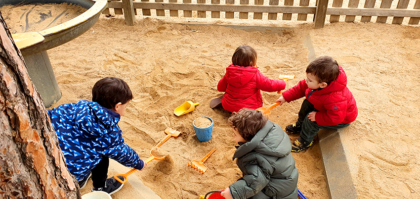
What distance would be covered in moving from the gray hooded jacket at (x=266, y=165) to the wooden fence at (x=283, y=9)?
3.68 metres

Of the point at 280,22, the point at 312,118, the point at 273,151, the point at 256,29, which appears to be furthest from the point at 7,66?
the point at 280,22

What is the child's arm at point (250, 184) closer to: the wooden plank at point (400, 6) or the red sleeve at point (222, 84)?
the red sleeve at point (222, 84)

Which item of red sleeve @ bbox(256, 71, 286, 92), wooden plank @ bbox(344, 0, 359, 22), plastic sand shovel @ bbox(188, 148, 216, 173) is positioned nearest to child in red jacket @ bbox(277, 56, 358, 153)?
red sleeve @ bbox(256, 71, 286, 92)

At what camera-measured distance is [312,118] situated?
231 cm

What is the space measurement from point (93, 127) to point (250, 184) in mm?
942

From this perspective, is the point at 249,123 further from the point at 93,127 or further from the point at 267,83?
the point at 267,83

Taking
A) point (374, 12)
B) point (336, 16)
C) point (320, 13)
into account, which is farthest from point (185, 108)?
point (374, 12)

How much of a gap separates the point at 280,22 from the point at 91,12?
3565 millimetres

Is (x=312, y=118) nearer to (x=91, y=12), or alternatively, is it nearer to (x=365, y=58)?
(x=365, y=58)

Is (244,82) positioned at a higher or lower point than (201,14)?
higher

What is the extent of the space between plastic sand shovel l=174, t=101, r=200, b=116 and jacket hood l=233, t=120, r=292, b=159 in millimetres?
1268

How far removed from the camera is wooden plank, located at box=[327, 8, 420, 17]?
4590mm

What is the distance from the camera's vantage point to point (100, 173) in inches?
74.5

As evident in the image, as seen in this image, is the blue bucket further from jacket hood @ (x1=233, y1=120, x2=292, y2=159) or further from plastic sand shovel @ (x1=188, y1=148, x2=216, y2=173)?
jacket hood @ (x1=233, y1=120, x2=292, y2=159)
